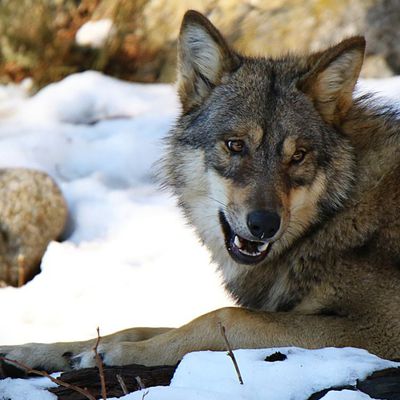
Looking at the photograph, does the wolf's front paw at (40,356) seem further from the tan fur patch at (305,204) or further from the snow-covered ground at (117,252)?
the tan fur patch at (305,204)

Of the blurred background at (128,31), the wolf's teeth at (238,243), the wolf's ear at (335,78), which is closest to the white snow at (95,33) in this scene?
the blurred background at (128,31)

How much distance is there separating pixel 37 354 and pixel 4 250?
306 cm

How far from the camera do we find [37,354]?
14.6 feet

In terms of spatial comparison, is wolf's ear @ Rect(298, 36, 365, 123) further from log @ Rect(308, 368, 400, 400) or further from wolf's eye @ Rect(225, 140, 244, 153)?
log @ Rect(308, 368, 400, 400)

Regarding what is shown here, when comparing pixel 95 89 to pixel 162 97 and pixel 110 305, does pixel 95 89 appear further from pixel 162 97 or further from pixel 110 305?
pixel 110 305

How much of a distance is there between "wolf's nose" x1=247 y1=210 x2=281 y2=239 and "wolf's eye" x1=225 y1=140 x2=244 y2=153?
45 cm

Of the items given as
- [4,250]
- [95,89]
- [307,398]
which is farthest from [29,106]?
[307,398]

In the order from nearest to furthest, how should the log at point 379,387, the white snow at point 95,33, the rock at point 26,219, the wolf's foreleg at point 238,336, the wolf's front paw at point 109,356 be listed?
the log at point 379,387 → the wolf's foreleg at point 238,336 → the wolf's front paw at point 109,356 → the rock at point 26,219 → the white snow at point 95,33

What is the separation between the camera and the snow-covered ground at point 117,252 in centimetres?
364

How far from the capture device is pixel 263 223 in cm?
417

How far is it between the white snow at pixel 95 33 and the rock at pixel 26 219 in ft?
10.2

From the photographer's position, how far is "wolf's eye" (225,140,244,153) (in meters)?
4.50

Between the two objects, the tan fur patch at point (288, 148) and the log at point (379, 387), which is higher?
the tan fur patch at point (288, 148)

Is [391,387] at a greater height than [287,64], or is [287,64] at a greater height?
[287,64]
